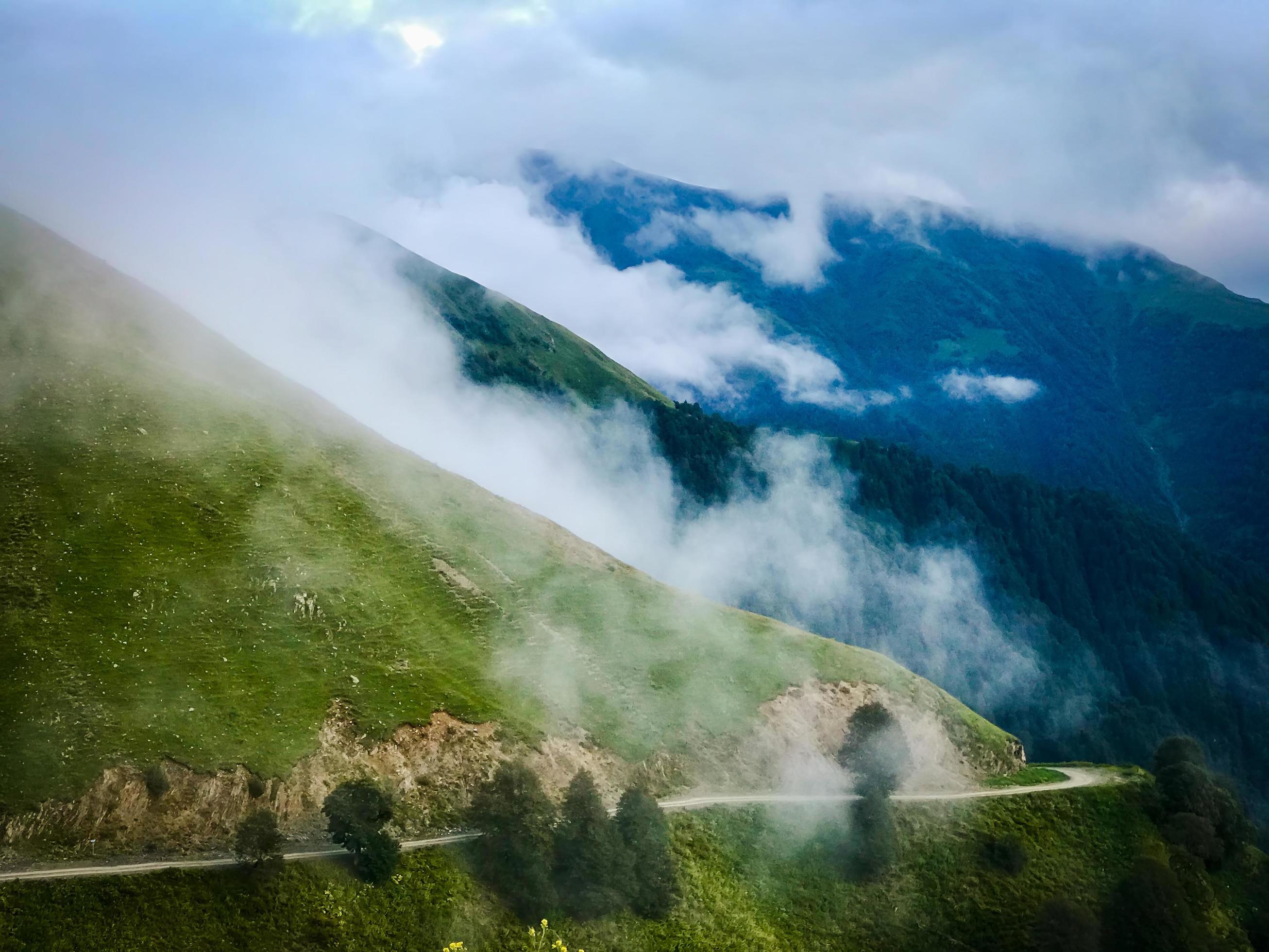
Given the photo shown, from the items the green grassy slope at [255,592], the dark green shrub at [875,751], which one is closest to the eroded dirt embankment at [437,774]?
the green grassy slope at [255,592]

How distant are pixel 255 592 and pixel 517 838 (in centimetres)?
3567

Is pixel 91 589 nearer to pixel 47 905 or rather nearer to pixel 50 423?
pixel 50 423

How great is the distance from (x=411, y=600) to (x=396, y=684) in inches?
519

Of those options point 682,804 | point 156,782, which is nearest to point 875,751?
point 682,804

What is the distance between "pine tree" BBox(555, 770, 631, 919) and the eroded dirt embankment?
24.8 feet

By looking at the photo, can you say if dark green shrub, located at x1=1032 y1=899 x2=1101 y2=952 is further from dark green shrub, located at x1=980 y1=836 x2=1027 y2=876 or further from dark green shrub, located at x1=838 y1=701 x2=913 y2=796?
dark green shrub, located at x1=838 y1=701 x2=913 y2=796

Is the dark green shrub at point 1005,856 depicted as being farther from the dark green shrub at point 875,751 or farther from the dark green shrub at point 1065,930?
the dark green shrub at point 875,751

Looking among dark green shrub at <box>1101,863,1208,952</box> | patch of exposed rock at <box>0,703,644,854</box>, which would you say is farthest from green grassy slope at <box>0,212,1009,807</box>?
dark green shrub at <box>1101,863,1208,952</box>

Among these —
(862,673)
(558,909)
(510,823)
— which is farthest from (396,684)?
(862,673)

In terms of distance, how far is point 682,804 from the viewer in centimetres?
8994

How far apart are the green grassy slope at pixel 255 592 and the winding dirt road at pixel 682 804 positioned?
6.35 metres

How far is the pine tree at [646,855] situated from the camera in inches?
3004

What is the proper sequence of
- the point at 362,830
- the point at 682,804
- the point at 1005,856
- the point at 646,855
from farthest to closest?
the point at 1005,856 → the point at 682,804 → the point at 646,855 → the point at 362,830

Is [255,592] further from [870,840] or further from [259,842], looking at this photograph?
[870,840]
